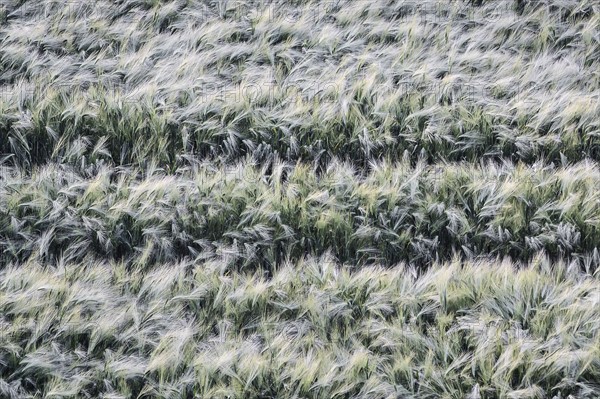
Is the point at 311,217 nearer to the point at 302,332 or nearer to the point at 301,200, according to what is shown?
the point at 301,200

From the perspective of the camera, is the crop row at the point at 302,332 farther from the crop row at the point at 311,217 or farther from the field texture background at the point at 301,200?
the crop row at the point at 311,217

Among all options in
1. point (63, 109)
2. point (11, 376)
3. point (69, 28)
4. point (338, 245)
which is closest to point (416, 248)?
point (338, 245)

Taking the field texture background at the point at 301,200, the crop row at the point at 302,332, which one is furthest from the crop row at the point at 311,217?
the crop row at the point at 302,332

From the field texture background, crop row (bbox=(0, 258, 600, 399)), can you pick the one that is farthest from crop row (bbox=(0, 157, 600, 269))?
crop row (bbox=(0, 258, 600, 399))

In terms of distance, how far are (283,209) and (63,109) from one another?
156 centimetres

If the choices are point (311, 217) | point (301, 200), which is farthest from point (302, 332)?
point (301, 200)

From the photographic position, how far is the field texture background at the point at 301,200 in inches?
111

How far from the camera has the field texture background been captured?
9.22ft

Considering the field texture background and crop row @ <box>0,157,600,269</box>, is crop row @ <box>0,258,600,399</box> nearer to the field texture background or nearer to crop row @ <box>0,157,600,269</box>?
the field texture background

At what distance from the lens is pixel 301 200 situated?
356 centimetres

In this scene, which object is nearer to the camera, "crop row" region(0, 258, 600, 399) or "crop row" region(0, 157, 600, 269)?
"crop row" region(0, 258, 600, 399)

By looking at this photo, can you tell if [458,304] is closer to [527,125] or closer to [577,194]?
[577,194]

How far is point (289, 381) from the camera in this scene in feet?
9.11

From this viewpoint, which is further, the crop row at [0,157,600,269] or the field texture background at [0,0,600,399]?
the crop row at [0,157,600,269]
